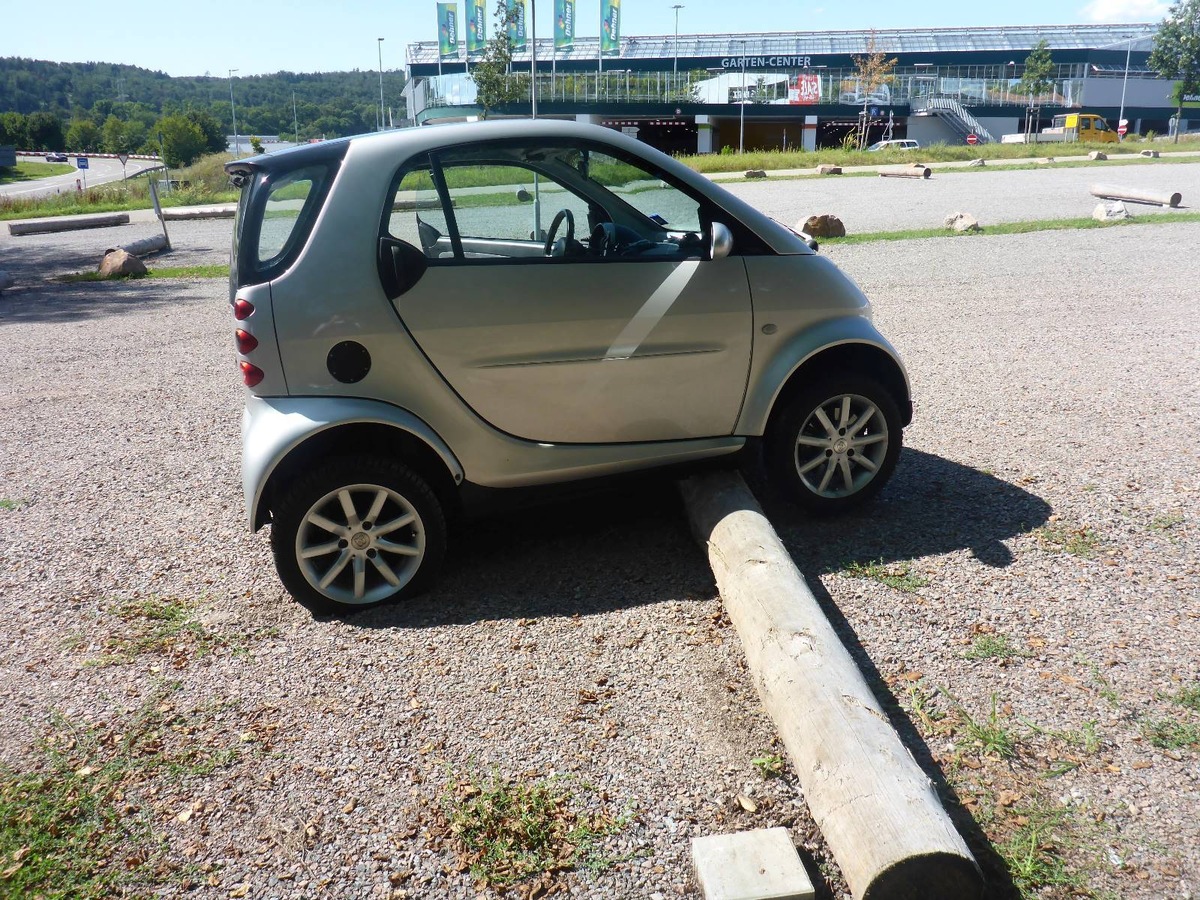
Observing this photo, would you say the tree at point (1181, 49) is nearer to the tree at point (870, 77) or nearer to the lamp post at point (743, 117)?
the tree at point (870, 77)

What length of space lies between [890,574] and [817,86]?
240ft

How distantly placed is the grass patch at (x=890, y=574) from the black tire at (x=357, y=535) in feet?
5.91

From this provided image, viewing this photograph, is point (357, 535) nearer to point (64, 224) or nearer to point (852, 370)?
point (852, 370)

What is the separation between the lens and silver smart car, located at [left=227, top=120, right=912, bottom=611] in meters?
3.91

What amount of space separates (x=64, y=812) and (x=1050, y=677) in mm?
3234

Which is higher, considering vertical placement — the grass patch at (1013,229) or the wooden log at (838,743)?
the grass patch at (1013,229)

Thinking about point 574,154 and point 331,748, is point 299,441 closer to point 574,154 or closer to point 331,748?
point 331,748

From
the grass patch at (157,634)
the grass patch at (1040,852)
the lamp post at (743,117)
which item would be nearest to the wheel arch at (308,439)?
the grass patch at (157,634)

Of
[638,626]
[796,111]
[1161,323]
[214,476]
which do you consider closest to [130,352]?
[214,476]

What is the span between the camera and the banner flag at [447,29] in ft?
246

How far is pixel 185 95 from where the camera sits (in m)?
166

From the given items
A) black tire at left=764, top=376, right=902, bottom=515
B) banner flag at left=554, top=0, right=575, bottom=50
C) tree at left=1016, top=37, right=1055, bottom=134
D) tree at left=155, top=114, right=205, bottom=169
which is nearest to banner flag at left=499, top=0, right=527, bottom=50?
banner flag at left=554, top=0, right=575, bottom=50

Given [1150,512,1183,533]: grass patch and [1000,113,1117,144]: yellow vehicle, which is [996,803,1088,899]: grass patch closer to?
[1150,512,1183,533]: grass patch

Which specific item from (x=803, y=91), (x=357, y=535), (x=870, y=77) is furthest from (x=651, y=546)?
(x=870, y=77)
